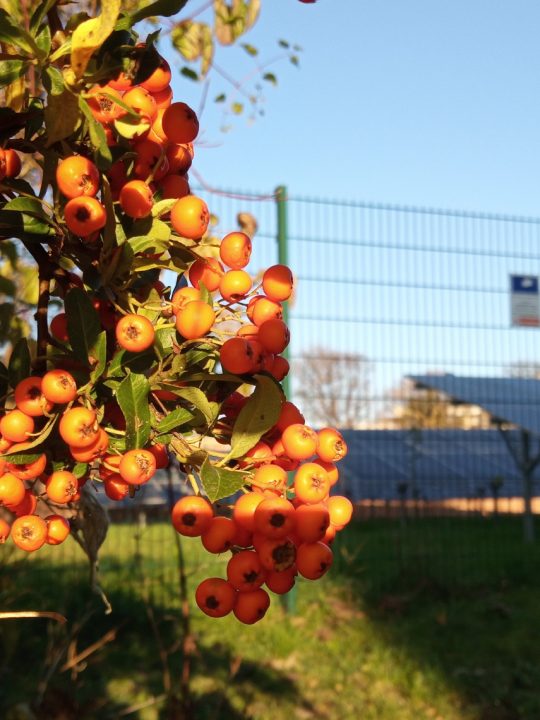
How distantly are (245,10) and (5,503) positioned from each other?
2.40 metres

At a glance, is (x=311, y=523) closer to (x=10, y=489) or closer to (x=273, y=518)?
(x=273, y=518)

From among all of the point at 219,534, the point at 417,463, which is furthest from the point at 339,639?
the point at 219,534

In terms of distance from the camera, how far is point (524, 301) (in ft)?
21.2

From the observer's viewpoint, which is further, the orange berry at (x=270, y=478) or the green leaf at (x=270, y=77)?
the green leaf at (x=270, y=77)

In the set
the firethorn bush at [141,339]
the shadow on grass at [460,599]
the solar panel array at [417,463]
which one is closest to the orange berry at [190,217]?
the firethorn bush at [141,339]

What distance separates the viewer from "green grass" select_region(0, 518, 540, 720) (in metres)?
4.07

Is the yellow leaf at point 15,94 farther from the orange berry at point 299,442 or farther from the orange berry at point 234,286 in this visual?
the orange berry at point 299,442

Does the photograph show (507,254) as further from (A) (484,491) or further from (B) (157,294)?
(B) (157,294)

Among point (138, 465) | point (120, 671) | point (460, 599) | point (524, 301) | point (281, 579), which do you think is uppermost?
point (524, 301)

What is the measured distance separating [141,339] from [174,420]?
96 mm

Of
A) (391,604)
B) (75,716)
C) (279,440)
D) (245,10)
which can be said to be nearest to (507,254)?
(391,604)

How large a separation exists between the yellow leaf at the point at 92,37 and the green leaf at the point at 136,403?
28 centimetres

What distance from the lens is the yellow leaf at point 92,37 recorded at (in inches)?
27.7

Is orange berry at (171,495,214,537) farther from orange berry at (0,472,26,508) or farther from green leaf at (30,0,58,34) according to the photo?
green leaf at (30,0,58,34)
